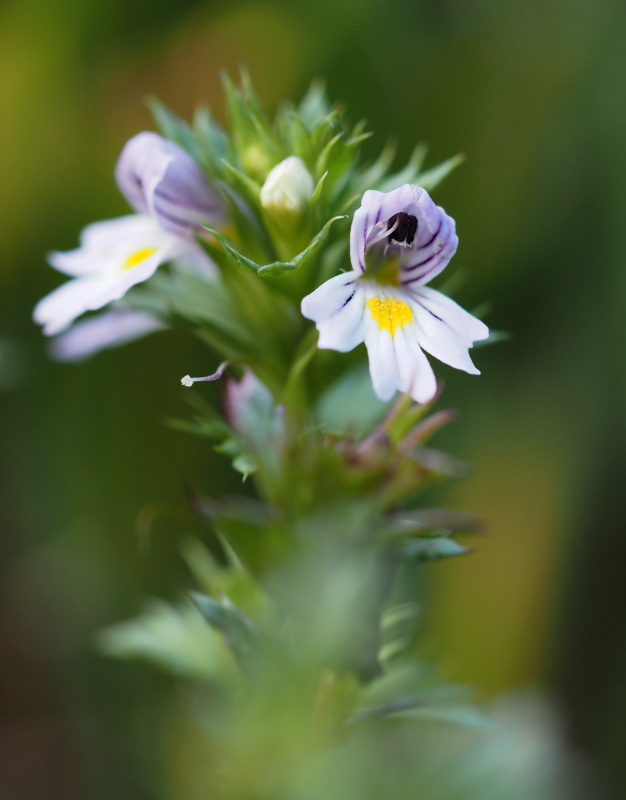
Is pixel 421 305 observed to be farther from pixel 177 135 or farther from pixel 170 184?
pixel 177 135

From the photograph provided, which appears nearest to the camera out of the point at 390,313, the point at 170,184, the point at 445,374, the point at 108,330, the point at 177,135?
the point at 390,313

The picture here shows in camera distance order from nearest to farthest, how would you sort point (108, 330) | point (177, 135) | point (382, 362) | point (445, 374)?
point (382, 362) → point (177, 135) → point (108, 330) → point (445, 374)

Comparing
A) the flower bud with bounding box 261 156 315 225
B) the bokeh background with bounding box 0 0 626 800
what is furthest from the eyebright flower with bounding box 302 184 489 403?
the bokeh background with bounding box 0 0 626 800

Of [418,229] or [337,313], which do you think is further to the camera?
[418,229]

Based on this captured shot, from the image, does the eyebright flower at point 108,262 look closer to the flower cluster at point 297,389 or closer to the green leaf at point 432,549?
the flower cluster at point 297,389

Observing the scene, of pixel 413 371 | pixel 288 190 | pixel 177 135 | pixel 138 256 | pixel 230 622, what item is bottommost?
pixel 230 622

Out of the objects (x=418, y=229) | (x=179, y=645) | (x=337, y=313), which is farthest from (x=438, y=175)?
(x=179, y=645)
